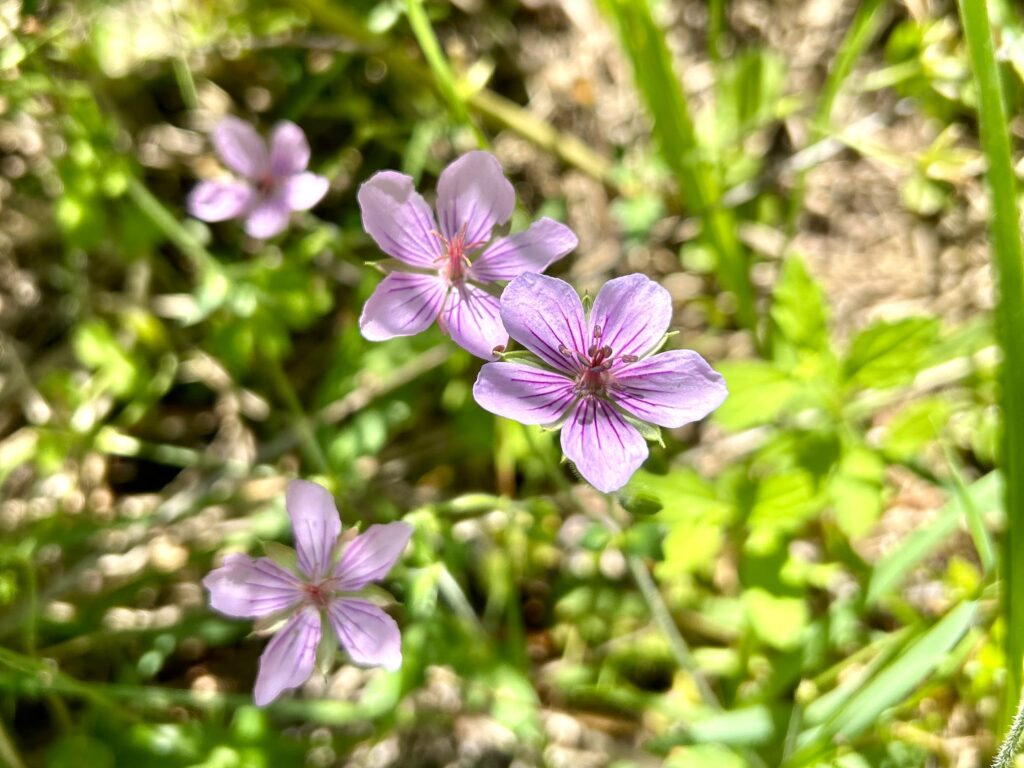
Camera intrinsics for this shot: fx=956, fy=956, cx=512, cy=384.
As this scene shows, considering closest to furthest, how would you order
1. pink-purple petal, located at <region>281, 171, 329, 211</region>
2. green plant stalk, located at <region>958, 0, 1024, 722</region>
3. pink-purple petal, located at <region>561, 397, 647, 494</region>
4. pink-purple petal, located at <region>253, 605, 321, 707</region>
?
pink-purple petal, located at <region>561, 397, 647, 494</region> → green plant stalk, located at <region>958, 0, 1024, 722</region> → pink-purple petal, located at <region>253, 605, 321, 707</region> → pink-purple petal, located at <region>281, 171, 329, 211</region>

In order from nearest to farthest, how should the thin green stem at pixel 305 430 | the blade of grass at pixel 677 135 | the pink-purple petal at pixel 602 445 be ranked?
the pink-purple petal at pixel 602 445
the thin green stem at pixel 305 430
the blade of grass at pixel 677 135

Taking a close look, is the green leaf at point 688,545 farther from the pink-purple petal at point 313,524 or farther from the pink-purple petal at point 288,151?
the pink-purple petal at point 288,151

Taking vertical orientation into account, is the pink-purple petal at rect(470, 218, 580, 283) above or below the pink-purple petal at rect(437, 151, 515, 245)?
below

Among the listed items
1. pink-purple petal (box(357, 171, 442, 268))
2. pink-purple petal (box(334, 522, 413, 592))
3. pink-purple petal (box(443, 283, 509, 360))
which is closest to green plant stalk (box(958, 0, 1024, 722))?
pink-purple petal (box(443, 283, 509, 360))

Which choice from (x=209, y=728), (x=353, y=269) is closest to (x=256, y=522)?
(x=209, y=728)

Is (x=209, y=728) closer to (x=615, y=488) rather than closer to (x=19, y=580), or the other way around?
(x=19, y=580)

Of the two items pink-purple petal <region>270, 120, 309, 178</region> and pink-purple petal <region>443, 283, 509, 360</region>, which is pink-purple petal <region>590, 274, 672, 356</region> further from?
pink-purple petal <region>270, 120, 309, 178</region>

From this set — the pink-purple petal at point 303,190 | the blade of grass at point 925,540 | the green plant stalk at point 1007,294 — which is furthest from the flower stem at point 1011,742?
the pink-purple petal at point 303,190
